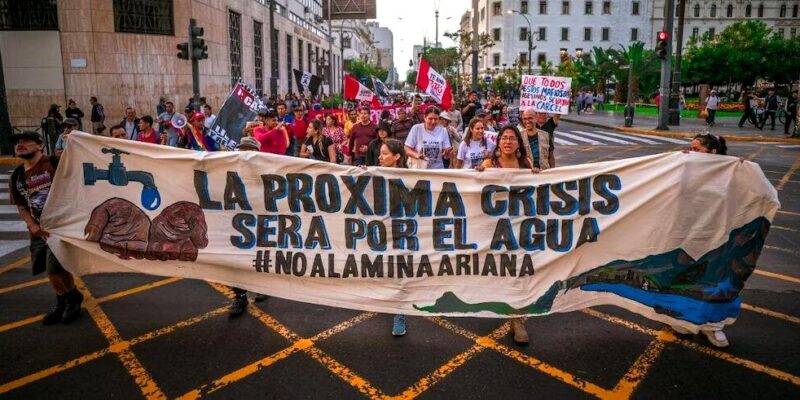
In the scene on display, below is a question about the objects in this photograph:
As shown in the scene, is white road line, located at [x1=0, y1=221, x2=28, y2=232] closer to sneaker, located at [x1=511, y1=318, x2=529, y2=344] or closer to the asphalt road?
the asphalt road

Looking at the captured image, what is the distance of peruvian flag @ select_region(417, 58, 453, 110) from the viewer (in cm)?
1288

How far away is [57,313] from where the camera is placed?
500 cm

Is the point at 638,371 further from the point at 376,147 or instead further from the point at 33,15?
the point at 33,15

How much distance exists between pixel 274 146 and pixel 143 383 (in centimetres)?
542

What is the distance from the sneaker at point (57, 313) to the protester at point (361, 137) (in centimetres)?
537

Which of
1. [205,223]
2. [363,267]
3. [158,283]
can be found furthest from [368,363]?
[158,283]

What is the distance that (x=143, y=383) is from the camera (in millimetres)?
3891

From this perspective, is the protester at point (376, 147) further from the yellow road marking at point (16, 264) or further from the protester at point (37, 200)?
the yellow road marking at point (16, 264)

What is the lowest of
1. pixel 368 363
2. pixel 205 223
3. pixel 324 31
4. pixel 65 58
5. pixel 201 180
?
pixel 368 363

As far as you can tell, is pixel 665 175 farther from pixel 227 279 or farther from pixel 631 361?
pixel 227 279

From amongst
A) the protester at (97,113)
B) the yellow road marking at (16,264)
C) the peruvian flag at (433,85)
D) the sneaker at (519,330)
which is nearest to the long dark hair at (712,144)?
the sneaker at (519,330)

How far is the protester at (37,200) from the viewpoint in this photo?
485 cm

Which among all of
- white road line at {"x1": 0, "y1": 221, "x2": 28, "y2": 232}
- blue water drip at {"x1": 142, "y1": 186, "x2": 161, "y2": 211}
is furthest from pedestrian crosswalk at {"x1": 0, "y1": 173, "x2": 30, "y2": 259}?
blue water drip at {"x1": 142, "y1": 186, "x2": 161, "y2": 211}

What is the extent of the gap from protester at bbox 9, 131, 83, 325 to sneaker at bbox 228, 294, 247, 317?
4.66 ft
